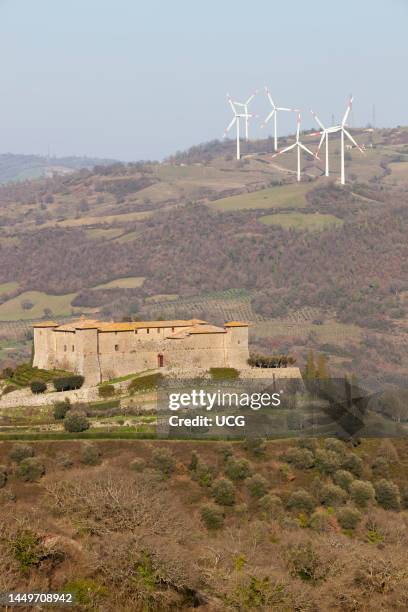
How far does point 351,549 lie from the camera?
160 feet

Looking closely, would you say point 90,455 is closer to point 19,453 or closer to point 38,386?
point 19,453

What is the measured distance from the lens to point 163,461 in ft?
212

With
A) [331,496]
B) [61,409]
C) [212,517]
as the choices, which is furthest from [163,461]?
[331,496]

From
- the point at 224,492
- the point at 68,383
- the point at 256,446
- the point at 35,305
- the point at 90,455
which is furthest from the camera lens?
the point at 35,305

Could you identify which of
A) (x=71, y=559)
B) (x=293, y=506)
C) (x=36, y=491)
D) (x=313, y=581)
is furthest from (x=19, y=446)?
(x=313, y=581)

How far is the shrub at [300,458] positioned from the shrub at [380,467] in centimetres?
362

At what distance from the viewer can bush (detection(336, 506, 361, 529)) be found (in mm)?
59750

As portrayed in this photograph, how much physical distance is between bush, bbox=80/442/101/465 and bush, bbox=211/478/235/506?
6076mm

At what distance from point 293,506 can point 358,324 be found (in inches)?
4307

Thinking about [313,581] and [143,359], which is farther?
[143,359]

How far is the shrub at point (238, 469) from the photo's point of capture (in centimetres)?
6462

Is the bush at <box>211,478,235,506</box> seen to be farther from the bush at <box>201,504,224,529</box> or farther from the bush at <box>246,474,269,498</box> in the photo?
the bush at <box>201,504,224,529</box>

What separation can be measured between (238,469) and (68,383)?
10463mm

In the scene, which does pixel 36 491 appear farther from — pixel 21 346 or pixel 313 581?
pixel 21 346
